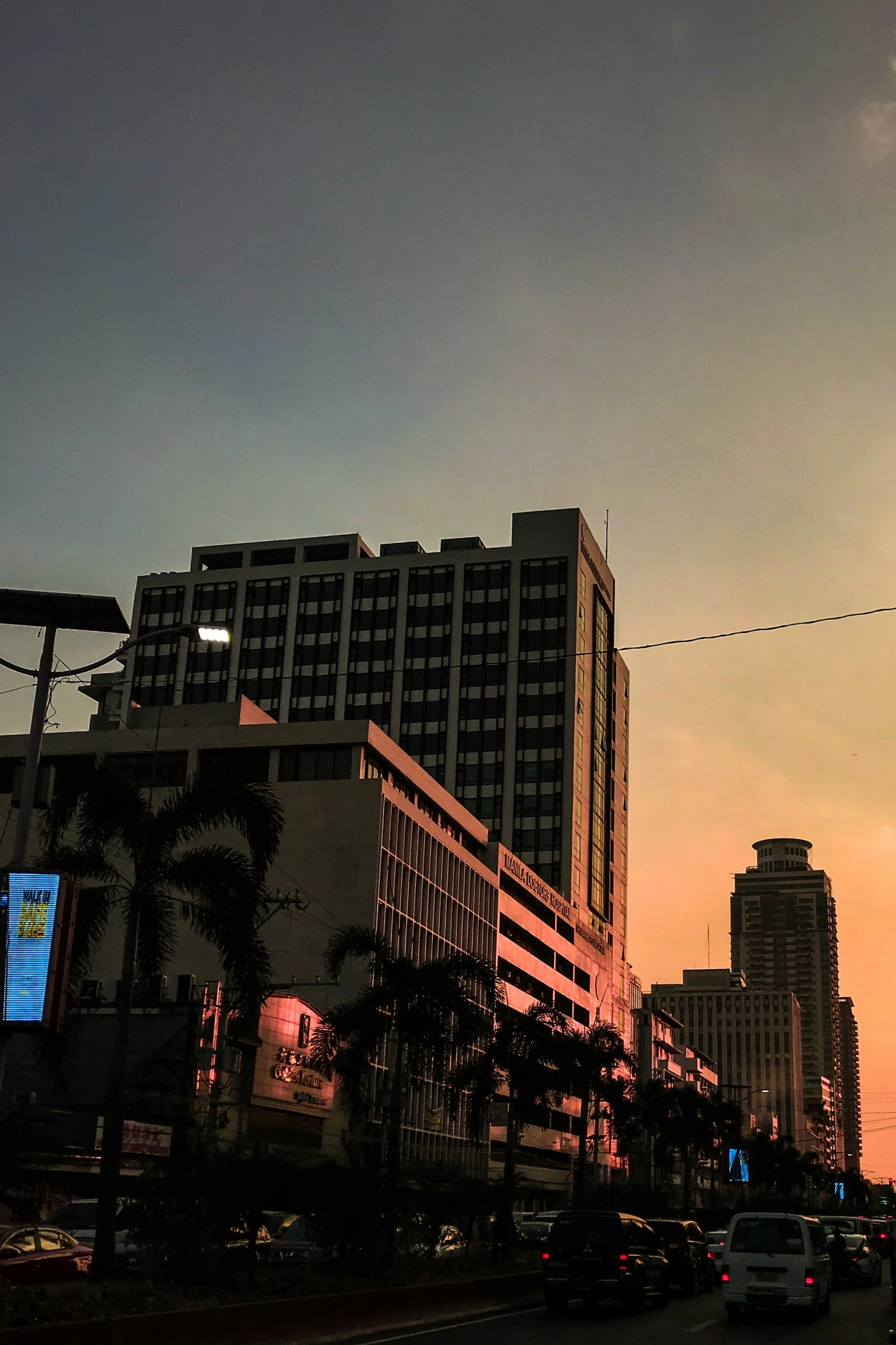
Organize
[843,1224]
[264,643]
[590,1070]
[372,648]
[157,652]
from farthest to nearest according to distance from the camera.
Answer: [157,652]
[264,643]
[372,648]
[590,1070]
[843,1224]

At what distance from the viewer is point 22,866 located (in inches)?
816

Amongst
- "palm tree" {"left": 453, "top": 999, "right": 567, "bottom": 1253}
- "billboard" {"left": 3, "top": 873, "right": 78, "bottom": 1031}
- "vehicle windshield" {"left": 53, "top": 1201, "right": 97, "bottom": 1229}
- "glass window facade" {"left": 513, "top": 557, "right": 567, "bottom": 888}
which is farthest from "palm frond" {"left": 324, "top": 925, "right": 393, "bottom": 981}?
"glass window facade" {"left": 513, "top": 557, "right": 567, "bottom": 888}

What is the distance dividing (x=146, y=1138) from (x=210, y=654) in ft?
291

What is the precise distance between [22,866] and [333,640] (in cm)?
10738

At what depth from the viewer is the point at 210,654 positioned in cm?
13038

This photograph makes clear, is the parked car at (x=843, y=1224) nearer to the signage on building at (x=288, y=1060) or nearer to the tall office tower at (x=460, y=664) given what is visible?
the signage on building at (x=288, y=1060)

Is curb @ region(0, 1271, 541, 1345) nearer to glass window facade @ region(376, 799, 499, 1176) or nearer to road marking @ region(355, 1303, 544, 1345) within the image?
road marking @ region(355, 1303, 544, 1345)

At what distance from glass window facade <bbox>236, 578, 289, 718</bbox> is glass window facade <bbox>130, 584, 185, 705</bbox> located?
6.38 m

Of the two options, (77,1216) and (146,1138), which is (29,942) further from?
(146,1138)

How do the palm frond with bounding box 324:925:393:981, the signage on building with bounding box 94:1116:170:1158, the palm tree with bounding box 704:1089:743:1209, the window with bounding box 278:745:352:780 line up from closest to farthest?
the palm frond with bounding box 324:925:393:981
the signage on building with bounding box 94:1116:170:1158
the window with bounding box 278:745:352:780
the palm tree with bounding box 704:1089:743:1209

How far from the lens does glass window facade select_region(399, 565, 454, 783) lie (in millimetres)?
121875

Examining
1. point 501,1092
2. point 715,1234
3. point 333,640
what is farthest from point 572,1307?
point 333,640

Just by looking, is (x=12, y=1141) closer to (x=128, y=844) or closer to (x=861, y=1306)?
(x=128, y=844)

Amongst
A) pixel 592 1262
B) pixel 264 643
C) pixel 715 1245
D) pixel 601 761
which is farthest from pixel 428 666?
pixel 592 1262
